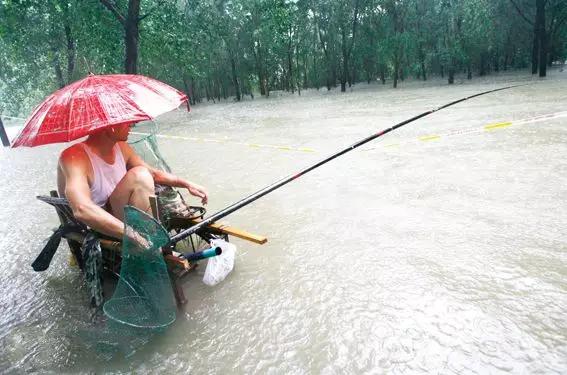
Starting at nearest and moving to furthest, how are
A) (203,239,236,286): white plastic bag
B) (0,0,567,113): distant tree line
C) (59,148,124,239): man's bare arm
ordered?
(59,148,124,239): man's bare arm, (203,239,236,286): white plastic bag, (0,0,567,113): distant tree line

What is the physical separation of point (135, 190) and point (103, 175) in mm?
265

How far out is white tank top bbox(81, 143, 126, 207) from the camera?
8.24ft

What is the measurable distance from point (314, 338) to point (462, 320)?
813 mm

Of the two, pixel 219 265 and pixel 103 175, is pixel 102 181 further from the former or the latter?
pixel 219 265

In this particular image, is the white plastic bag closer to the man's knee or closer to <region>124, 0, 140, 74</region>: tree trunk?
the man's knee

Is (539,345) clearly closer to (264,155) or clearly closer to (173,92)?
(173,92)

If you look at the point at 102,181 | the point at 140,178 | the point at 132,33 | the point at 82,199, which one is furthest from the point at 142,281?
the point at 132,33

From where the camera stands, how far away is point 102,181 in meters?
2.57

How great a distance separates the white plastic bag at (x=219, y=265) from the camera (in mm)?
2681

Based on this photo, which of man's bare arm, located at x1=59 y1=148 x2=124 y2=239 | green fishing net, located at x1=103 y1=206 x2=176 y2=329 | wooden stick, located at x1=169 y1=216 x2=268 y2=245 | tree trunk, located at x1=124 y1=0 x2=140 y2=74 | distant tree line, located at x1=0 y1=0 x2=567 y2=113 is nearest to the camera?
green fishing net, located at x1=103 y1=206 x2=176 y2=329

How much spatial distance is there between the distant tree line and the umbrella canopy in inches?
270

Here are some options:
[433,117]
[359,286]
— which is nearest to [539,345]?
[359,286]

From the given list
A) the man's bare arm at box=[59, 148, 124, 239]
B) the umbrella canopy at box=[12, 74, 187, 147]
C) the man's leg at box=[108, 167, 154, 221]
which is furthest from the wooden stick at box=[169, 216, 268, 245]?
the umbrella canopy at box=[12, 74, 187, 147]

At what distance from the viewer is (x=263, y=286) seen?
8.73 feet
